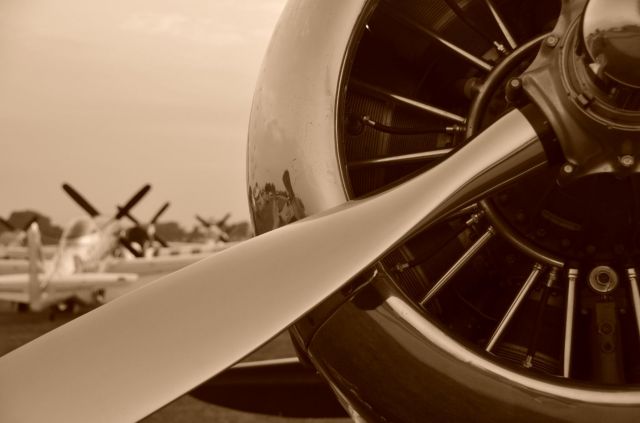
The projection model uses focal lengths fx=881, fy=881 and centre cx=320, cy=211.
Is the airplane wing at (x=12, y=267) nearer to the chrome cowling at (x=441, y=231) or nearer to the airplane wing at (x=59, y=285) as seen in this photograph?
the airplane wing at (x=59, y=285)

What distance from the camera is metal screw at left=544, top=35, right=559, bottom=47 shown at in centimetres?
219

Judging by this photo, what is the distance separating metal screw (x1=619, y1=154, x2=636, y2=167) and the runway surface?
1.08 m

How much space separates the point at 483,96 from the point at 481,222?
1.22 ft

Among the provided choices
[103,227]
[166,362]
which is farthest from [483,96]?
[103,227]

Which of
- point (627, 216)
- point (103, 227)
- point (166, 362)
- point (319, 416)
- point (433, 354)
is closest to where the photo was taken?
point (166, 362)

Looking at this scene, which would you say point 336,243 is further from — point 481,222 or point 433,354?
point 481,222

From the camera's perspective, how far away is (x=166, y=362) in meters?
1.88

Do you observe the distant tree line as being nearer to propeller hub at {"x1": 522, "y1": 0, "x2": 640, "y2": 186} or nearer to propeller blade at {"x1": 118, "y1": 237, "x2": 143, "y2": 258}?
propeller blade at {"x1": 118, "y1": 237, "x2": 143, "y2": 258}

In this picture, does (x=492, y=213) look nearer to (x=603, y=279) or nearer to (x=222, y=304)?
(x=603, y=279)

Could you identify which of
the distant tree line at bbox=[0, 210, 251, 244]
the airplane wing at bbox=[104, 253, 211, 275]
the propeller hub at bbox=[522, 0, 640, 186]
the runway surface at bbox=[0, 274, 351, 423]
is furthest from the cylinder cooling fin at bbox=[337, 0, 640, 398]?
the distant tree line at bbox=[0, 210, 251, 244]

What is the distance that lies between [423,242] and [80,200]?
103ft

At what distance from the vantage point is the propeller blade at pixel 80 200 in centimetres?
3216

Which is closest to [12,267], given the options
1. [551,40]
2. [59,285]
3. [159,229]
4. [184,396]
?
[59,285]

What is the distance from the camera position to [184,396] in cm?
298
